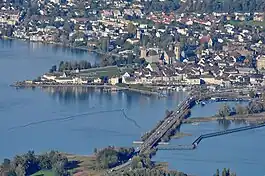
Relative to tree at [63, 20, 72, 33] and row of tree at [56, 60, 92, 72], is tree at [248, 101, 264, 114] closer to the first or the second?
row of tree at [56, 60, 92, 72]

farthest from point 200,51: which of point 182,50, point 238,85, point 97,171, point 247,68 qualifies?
point 97,171

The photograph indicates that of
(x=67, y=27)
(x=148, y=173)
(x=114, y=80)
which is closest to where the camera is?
(x=148, y=173)

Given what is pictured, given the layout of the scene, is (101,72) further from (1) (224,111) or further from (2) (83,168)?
(2) (83,168)

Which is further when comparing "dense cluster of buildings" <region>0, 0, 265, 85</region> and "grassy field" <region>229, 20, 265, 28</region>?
→ "grassy field" <region>229, 20, 265, 28</region>

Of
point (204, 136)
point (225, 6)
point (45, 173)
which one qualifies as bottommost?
point (45, 173)

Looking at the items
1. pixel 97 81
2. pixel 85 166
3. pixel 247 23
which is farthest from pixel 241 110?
pixel 247 23

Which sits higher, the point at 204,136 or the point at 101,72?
the point at 101,72

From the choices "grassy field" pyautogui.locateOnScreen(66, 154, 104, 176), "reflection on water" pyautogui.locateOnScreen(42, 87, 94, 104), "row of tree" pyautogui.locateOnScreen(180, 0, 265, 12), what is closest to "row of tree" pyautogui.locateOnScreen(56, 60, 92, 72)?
"reflection on water" pyautogui.locateOnScreen(42, 87, 94, 104)
